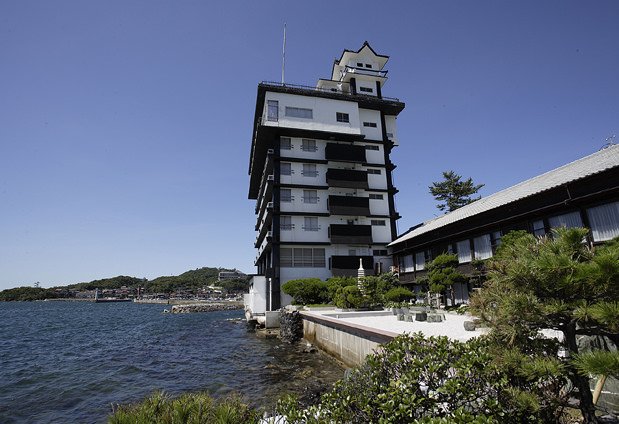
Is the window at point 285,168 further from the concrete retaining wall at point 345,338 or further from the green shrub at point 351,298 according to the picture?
the concrete retaining wall at point 345,338

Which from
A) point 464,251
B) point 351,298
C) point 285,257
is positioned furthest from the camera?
point 285,257

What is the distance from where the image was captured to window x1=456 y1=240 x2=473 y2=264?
2556 centimetres

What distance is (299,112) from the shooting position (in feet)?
133

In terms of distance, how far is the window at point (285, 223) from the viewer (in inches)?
1511

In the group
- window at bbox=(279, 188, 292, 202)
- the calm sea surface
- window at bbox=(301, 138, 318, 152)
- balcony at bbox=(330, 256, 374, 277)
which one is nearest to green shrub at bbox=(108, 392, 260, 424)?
the calm sea surface

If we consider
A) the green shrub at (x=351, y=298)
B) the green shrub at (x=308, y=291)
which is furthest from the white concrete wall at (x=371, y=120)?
the green shrub at (x=351, y=298)

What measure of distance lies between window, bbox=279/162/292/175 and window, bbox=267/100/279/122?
559cm

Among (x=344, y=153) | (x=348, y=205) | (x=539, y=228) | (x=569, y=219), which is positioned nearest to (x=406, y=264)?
(x=348, y=205)

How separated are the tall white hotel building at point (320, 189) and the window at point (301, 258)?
0.12 metres

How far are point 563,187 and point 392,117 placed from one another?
31.6 m

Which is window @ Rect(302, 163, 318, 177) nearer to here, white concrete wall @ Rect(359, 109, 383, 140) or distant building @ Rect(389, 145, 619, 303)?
white concrete wall @ Rect(359, 109, 383, 140)

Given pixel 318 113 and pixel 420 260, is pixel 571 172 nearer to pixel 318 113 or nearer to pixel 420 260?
pixel 420 260

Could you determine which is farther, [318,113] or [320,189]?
[318,113]

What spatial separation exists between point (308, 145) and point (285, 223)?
35.6 feet
